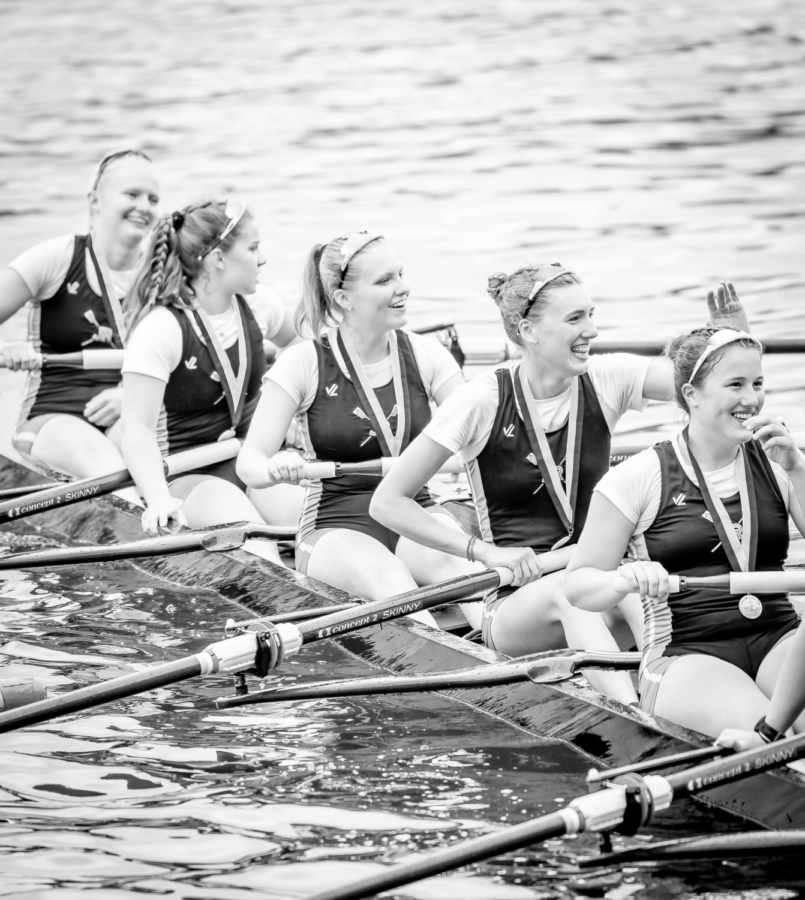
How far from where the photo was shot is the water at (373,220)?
11.6 feet

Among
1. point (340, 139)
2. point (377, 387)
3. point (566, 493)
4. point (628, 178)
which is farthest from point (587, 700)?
point (340, 139)

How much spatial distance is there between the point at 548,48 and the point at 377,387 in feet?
63.7

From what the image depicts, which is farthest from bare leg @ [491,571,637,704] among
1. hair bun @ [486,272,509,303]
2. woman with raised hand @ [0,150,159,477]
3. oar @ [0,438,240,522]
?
woman with raised hand @ [0,150,159,477]

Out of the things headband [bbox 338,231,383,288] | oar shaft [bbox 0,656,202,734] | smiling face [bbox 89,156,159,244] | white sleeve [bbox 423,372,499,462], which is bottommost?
oar shaft [bbox 0,656,202,734]

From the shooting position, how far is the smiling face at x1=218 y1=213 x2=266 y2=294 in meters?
5.36

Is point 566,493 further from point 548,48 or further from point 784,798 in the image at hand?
A: point 548,48

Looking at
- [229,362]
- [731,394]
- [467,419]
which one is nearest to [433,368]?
[467,419]

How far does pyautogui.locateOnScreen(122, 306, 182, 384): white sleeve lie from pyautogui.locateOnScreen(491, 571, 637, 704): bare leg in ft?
5.37

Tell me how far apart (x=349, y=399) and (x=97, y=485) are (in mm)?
1079

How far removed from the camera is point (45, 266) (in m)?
6.14

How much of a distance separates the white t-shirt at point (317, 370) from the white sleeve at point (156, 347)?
0.56 m

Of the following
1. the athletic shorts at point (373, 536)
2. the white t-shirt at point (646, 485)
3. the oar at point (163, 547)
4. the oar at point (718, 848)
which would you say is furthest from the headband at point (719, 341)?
the oar at point (163, 547)

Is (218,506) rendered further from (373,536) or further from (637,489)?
(637,489)

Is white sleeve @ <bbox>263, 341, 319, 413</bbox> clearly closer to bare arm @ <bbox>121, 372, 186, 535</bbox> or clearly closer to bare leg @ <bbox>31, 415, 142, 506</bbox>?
bare arm @ <bbox>121, 372, 186, 535</bbox>
